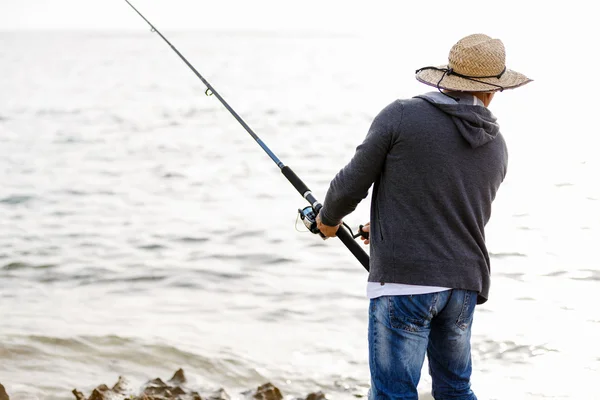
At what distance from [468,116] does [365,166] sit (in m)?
0.35

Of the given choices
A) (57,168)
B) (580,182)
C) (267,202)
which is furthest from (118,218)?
(580,182)

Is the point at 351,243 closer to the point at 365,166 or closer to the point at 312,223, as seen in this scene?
the point at 312,223

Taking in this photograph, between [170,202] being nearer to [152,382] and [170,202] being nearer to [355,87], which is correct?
[152,382]

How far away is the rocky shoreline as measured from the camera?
428cm

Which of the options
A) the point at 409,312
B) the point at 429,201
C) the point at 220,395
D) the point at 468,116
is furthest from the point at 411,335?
the point at 220,395

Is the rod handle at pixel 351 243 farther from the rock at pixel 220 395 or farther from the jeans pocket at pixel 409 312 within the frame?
the rock at pixel 220 395

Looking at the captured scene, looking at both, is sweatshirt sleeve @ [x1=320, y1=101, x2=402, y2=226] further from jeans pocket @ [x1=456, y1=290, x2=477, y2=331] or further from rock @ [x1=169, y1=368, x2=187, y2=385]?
rock @ [x1=169, y1=368, x2=187, y2=385]

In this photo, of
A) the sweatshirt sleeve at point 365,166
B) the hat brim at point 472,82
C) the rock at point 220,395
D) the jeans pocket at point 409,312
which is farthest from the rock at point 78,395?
the hat brim at point 472,82

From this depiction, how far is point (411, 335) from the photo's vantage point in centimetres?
267

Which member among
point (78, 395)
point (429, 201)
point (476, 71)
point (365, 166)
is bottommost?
point (78, 395)

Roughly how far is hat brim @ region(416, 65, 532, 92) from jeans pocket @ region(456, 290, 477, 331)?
0.65 meters

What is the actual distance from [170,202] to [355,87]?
53.7 feet

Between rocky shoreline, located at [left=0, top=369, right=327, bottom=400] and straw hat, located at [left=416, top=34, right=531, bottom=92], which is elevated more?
straw hat, located at [left=416, top=34, right=531, bottom=92]

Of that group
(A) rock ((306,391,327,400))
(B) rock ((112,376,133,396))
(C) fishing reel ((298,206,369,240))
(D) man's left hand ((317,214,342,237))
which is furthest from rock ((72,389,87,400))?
(D) man's left hand ((317,214,342,237))
